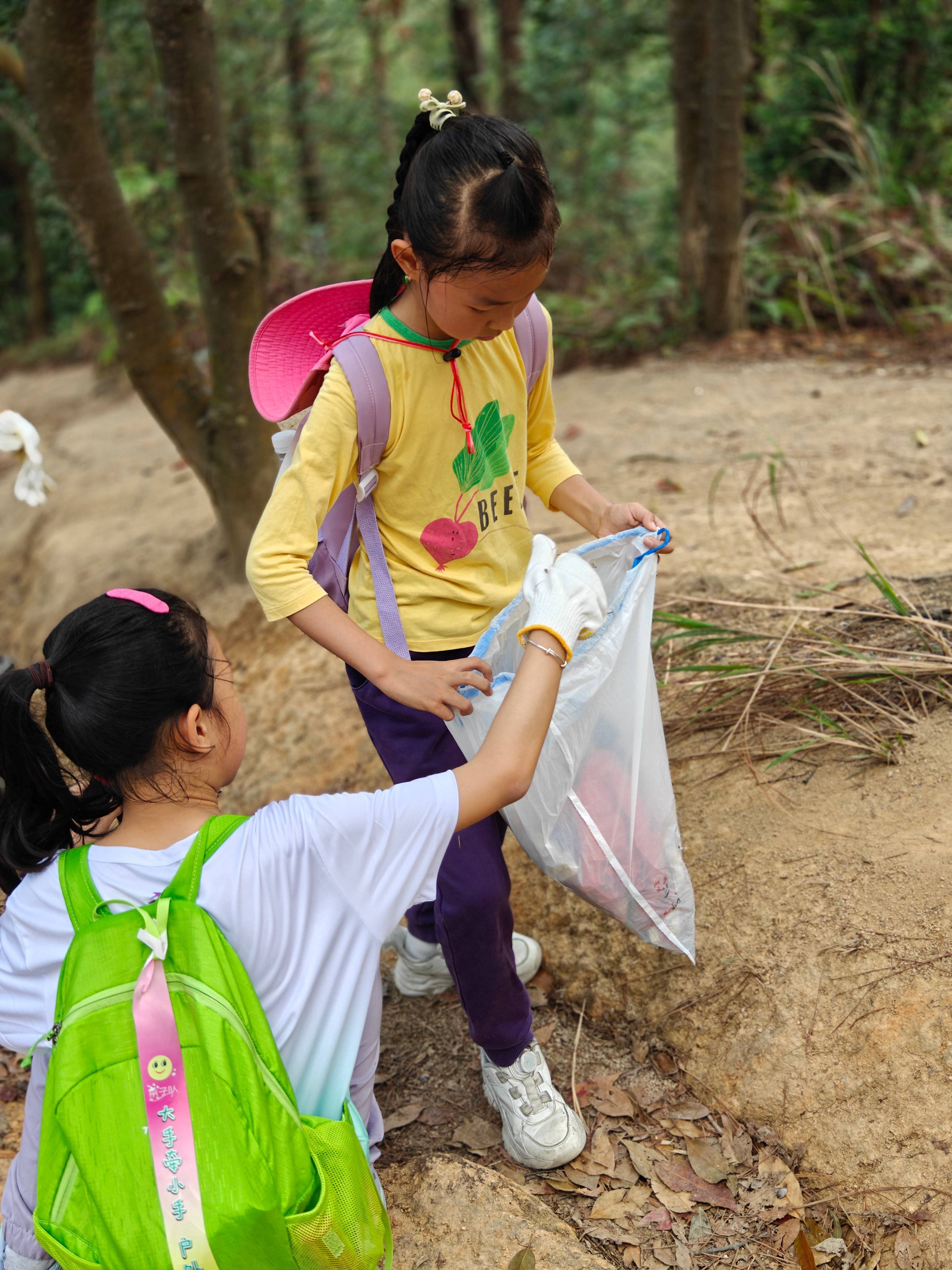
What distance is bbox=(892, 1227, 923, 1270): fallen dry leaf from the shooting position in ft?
5.26

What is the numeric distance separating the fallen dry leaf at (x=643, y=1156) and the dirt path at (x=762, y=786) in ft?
0.53

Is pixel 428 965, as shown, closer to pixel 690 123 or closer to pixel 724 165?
pixel 724 165

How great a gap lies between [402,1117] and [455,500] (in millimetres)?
1235

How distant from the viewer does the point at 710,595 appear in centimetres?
289

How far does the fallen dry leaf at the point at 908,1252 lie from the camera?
160 centimetres

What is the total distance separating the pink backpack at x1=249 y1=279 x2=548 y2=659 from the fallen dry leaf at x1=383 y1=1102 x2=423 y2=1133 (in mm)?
952

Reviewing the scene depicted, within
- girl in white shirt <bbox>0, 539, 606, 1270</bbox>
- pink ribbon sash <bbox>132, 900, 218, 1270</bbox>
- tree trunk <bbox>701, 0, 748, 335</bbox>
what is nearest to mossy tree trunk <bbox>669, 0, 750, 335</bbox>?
tree trunk <bbox>701, 0, 748, 335</bbox>

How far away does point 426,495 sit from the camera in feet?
5.87

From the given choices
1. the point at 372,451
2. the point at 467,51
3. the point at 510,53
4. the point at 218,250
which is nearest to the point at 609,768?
the point at 372,451

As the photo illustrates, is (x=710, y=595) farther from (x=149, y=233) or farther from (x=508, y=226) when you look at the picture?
(x=149, y=233)

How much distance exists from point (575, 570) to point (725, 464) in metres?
2.81

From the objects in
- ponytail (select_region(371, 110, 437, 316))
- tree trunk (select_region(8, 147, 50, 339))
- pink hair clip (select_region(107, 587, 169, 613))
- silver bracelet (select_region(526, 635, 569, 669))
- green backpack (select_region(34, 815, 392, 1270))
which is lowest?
tree trunk (select_region(8, 147, 50, 339))

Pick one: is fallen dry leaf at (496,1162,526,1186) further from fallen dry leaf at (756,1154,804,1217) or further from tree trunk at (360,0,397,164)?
tree trunk at (360,0,397,164)

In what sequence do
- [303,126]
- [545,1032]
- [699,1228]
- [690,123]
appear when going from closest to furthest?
[699,1228], [545,1032], [690,123], [303,126]
